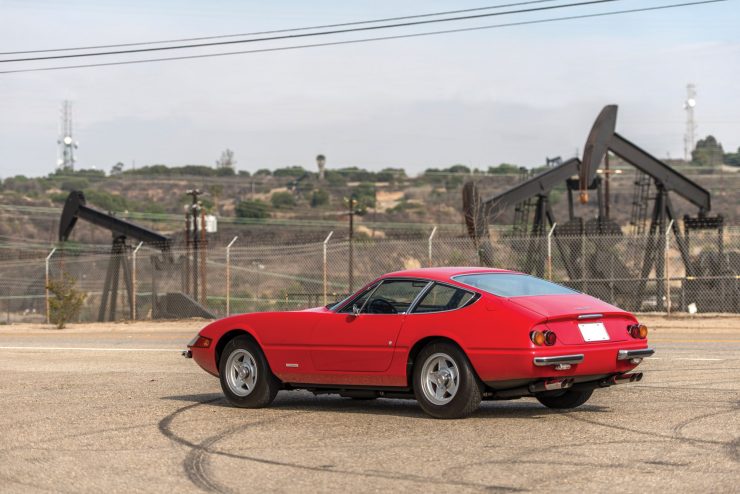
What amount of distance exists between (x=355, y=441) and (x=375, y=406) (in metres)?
2.32

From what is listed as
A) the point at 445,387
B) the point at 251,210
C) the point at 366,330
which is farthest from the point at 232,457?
the point at 251,210

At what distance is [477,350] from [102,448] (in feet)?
10.1

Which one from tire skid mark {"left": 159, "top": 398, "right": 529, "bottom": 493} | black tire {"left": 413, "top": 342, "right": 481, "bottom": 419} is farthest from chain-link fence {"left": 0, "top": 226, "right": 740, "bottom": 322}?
tire skid mark {"left": 159, "top": 398, "right": 529, "bottom": 493}

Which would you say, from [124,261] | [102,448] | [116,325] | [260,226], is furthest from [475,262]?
[260,226]

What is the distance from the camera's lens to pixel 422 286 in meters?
10.2

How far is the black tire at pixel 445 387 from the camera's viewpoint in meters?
9.34

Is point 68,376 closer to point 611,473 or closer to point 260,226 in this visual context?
point 611,473

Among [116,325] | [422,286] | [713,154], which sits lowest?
[116,325]

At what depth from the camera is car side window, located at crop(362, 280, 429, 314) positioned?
33.5ft

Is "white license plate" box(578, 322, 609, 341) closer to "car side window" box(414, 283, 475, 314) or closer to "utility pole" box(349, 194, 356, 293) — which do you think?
"car side window" box(414, 283, 475, 314)

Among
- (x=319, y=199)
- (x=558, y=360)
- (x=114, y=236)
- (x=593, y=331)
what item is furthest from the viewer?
(x=319, y=199)

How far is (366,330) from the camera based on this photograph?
10141 millimetres

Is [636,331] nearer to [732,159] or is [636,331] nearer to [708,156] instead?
[708,156]

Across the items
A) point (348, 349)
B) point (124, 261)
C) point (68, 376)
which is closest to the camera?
point (348, 349)
